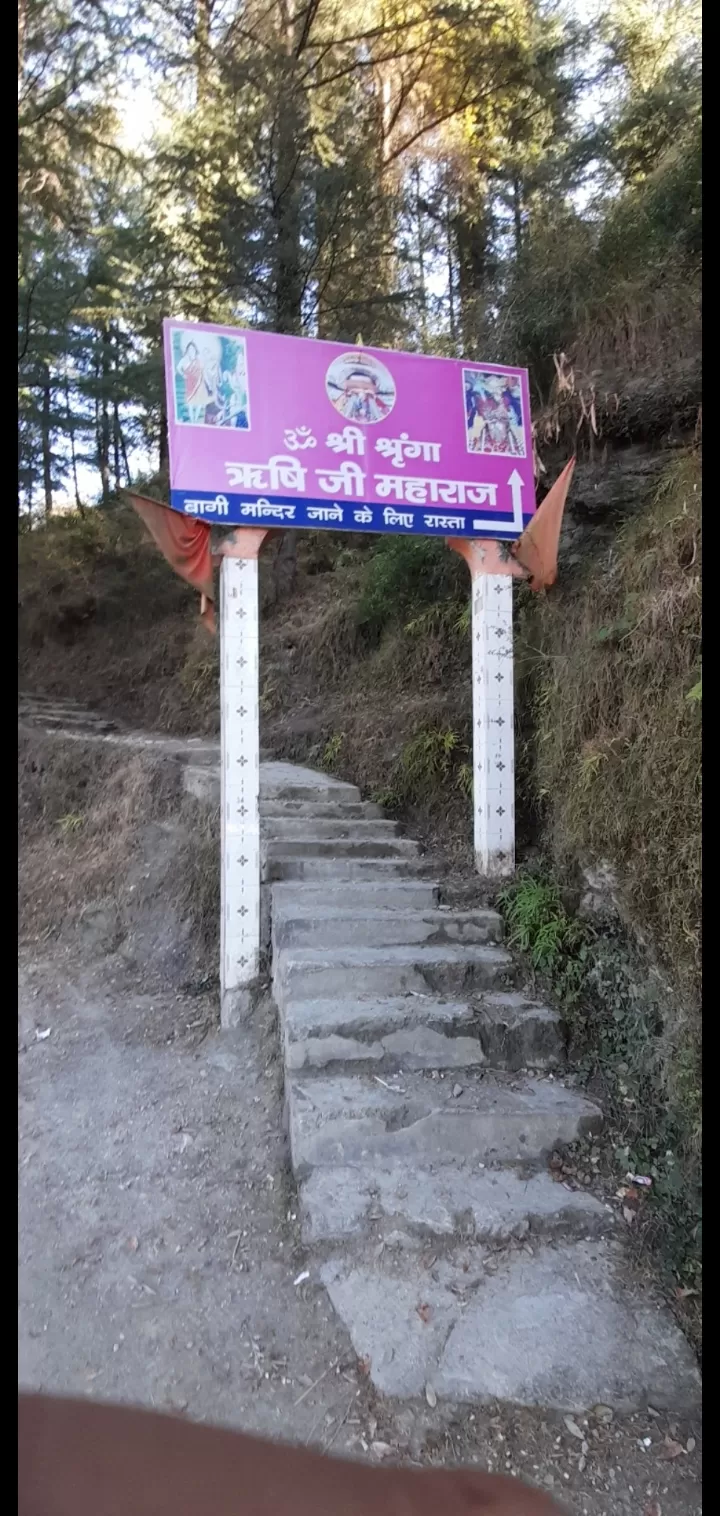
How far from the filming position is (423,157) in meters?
5.70

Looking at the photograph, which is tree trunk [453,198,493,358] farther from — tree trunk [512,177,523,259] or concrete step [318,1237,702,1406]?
concrete step [318,1237,702,1406]

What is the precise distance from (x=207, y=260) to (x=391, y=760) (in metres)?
4.05

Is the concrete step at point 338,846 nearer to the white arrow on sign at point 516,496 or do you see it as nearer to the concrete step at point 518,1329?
the white arrow on sign at point 516,496

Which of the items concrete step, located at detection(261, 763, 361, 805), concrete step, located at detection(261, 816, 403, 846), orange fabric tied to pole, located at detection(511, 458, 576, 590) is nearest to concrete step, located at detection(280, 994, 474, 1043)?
concrete step, located at detection(261, 816, 403, 846)

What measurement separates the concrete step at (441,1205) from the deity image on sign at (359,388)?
3.74 meters

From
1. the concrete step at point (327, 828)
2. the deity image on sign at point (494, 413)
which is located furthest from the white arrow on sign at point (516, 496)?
the concrete step at point (327, 828)

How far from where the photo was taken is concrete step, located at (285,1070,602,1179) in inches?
115

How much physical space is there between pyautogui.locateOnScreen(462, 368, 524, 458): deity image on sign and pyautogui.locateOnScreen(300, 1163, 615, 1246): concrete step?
382cm

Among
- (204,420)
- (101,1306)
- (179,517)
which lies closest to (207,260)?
(204,420)

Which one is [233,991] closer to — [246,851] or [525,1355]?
[246,851]

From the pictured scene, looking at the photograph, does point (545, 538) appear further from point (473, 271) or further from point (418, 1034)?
point (473, 271)

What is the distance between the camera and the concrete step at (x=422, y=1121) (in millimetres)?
2916

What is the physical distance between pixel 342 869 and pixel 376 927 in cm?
64

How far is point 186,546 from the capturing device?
13.0 ft
